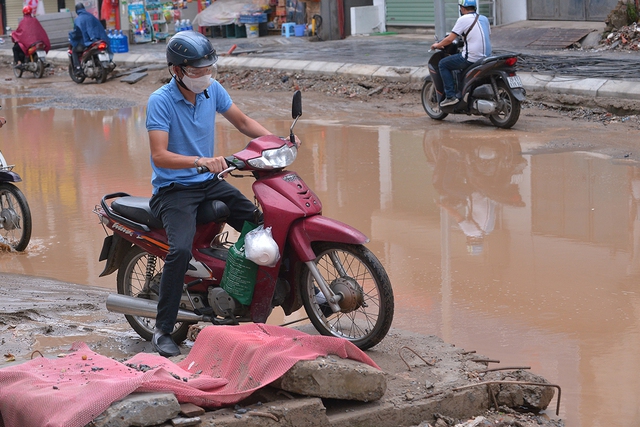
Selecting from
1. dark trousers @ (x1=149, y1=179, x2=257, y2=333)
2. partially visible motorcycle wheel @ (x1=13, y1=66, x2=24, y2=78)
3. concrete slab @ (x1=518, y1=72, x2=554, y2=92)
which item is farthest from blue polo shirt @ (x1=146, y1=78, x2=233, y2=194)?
partially visible motorcycle wheel @ (x1=13, y1=66, x2=24, y2=78)

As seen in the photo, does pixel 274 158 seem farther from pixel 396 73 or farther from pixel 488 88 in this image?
pixel 396 73

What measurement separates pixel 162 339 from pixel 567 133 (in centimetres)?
741

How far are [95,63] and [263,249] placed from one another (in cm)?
1585

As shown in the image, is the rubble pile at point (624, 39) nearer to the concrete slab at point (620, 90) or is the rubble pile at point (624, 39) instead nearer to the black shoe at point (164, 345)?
the concrete slab at point (620, 90)

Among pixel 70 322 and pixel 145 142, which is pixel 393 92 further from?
pixel 70 322

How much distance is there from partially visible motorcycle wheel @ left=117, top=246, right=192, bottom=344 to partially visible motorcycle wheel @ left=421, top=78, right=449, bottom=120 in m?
7.61

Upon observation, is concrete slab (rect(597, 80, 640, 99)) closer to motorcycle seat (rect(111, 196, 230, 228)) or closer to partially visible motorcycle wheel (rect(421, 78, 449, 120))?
partially visible motorcycle wheel (rect(421, 78, 449, 120))

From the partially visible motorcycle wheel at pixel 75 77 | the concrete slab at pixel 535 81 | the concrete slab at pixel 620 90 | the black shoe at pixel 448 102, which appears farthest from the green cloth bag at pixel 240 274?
the partially visible motorcycle wheel at pixel 75 77

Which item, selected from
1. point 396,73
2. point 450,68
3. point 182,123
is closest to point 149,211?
point 182,123

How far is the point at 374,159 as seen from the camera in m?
9.92

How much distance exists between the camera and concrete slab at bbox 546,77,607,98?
11.9 m

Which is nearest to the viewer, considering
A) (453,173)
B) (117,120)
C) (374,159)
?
(453,173)

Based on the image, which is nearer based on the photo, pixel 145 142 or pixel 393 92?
pixel 145 142

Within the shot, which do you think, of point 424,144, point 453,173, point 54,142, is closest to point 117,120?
point 54,142
